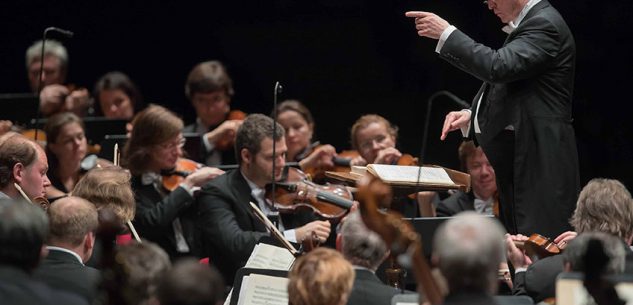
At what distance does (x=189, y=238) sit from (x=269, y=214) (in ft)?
2.49

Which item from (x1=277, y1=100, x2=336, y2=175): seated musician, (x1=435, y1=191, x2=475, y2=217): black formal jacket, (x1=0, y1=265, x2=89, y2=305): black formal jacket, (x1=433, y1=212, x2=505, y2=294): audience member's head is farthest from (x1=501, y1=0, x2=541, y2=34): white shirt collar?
(x1=0, y1=265, x2=89, y2=305): black formal jacket

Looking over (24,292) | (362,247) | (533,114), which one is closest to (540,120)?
(533,114)

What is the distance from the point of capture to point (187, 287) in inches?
126

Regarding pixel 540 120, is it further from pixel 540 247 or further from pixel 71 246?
pixel 71 246

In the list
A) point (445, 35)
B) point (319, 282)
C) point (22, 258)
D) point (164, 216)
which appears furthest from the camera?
point (164, 216)

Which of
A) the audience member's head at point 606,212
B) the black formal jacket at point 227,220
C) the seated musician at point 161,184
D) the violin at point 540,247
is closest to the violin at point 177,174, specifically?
the seated musician at point 161,184

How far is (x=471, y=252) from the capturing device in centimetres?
312

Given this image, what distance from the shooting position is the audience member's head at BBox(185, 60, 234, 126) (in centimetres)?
805

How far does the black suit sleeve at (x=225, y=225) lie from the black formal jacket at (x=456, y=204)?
1221 mm

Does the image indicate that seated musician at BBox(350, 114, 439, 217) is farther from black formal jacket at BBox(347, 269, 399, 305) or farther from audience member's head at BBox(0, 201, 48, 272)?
audience member's head at BBox(0, 201, 48, 272)

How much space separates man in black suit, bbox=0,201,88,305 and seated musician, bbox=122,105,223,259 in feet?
9.73

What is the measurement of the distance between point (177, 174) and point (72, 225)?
2.40m

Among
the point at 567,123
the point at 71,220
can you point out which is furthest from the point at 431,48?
the point at 71,220

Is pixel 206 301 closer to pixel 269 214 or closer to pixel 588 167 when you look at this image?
pixel 269 214
